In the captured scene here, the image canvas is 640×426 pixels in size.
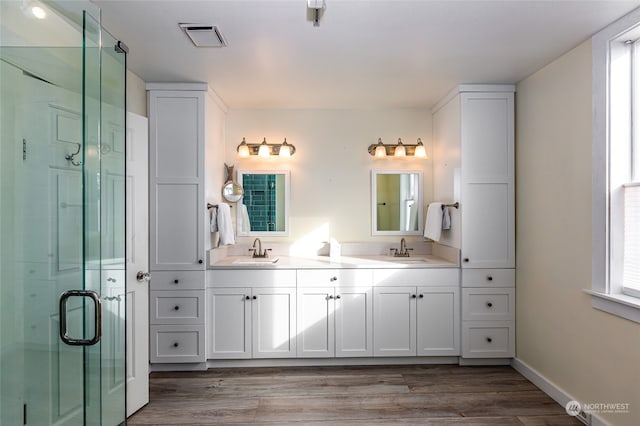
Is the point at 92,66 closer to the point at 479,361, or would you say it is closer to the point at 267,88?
the point at 267,88

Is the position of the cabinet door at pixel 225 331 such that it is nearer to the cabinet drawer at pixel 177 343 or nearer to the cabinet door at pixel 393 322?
the cabinet drawer at pixel 177 343

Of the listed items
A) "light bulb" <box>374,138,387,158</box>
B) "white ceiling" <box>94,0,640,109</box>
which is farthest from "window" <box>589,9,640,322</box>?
"light bulb" <box>374,138,387,158</box>

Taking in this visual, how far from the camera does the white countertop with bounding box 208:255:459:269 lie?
10.7 ft

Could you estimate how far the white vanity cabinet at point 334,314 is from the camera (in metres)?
3.26

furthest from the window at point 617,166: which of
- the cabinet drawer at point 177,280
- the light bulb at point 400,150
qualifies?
the cabinet drawer at point 177,280

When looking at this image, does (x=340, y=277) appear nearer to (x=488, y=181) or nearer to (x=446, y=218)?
(x=446, y=218)

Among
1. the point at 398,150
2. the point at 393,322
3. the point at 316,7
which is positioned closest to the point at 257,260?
the point at 393,322

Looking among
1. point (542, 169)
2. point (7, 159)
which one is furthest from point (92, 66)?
point (542, 169)

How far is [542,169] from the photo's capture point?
288cm

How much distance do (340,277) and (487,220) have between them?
137cm

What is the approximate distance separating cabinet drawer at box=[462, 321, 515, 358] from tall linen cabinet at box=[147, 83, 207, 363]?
2.28 meters

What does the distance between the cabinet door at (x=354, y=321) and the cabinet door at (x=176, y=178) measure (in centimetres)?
126

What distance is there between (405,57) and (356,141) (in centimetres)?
136

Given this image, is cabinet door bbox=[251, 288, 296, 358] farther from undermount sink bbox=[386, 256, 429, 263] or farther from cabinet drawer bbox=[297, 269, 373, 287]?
undermount sink bbox=[386, 256, 429, 263]
